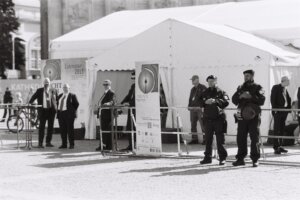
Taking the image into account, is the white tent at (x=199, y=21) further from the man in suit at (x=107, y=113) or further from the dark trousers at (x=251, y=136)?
the dark trousers at (x=251, y=136)

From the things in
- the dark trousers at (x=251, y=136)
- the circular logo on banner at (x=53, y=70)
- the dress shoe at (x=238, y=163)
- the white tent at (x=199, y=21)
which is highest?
the white tent at (x=199, y=21)

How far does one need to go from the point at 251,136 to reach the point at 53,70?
10.4 metres

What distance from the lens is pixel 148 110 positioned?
14523 mm

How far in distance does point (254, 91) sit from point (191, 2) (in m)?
28.2

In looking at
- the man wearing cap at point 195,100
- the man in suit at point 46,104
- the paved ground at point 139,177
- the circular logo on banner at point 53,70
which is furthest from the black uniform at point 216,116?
the circular logo on banner at point 53,70

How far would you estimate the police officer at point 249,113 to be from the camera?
41.3ft

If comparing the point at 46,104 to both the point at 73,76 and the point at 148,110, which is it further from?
the point at 148,110

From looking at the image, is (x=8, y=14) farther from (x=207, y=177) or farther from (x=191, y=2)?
(x=207, y=177)

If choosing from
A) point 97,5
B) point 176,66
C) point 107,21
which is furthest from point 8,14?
point 176,66

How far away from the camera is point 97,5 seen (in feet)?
138

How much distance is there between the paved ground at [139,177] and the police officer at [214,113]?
479 millimetres

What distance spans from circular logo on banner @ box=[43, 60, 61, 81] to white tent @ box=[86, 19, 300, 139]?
2.56 m

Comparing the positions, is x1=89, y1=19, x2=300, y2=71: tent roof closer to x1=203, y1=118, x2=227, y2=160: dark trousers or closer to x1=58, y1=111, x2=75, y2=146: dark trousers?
x1=58, y1=111, x2=75, y2=146: dark trousers

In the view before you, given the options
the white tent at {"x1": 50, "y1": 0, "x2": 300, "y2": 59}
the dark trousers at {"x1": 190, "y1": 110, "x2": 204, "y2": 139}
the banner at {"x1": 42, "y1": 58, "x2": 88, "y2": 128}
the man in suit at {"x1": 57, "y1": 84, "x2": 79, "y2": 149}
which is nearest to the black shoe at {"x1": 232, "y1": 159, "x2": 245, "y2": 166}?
the dark trousers at {"x1": 190, "y1": 110, "x2": 204, "y2": 139}
